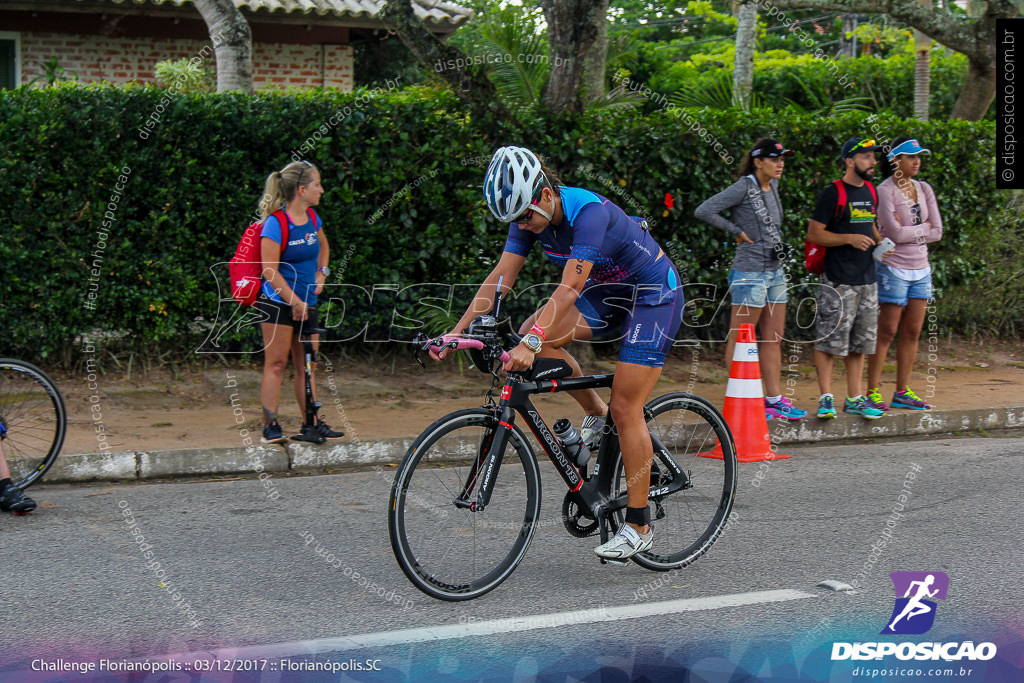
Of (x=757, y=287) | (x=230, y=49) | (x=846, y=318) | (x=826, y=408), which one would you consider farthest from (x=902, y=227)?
(x=230, y=49)

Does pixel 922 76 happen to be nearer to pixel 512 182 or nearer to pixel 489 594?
pixel 512 182

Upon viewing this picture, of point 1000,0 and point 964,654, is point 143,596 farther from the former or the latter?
point 1000,0

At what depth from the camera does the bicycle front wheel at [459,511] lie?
13.4 feet

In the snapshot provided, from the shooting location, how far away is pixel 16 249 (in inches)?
304

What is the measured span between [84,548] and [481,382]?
4.48 m

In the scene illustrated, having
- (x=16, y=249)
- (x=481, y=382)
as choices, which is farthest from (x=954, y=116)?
(x=16, y=249)

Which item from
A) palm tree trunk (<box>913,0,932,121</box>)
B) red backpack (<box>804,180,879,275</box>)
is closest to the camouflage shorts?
red backpack (<box>804,180,879,275</box>)

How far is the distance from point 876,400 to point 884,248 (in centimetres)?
121

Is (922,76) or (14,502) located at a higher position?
(922,76)

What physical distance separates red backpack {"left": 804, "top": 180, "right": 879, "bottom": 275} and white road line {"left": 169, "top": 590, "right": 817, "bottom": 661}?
12.9 feet

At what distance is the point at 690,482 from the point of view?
490 centimetres

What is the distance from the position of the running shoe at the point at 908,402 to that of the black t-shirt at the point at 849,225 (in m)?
1.12

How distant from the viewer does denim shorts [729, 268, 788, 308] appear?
773cm

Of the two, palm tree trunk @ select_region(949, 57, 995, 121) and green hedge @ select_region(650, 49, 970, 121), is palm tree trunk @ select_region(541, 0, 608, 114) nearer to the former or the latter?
palm tree trunk @ select_region(949, 57, 995, 121)
